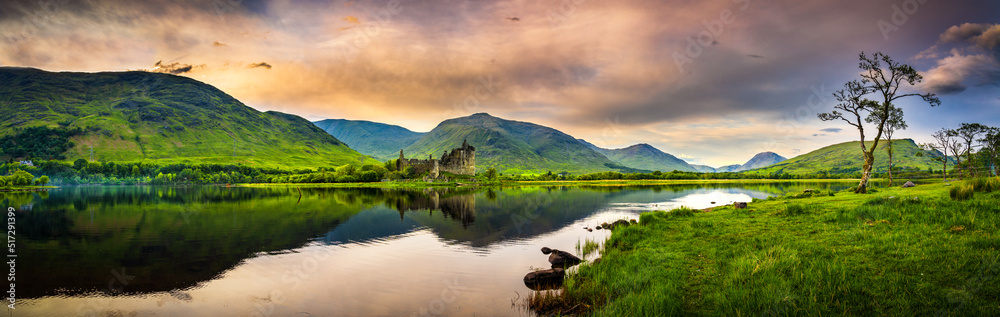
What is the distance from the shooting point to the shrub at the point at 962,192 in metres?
17.4

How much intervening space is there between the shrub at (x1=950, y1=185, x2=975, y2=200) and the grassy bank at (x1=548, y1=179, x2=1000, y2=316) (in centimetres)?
27

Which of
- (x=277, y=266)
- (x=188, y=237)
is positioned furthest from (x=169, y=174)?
(x=277, y=266)

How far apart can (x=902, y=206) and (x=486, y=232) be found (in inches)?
987

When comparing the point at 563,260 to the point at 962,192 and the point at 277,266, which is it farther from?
the point at 962,192

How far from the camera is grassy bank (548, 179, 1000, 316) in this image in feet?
Result: 27.4

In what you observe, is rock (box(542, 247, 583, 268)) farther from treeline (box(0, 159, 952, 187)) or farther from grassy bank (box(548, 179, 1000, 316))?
treeline (box(0, 159, 952, 187))

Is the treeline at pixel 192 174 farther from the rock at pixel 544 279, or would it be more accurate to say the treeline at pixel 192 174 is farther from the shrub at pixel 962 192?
the shrub at pixel 962 192

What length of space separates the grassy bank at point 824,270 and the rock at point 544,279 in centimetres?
100

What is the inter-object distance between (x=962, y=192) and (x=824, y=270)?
1458cm

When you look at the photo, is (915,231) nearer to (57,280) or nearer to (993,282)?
(993,282)

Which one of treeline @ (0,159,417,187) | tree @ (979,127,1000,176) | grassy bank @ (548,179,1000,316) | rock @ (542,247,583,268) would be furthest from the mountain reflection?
treeline @ (0,159,417,187)

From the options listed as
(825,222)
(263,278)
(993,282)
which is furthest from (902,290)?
(263,278)

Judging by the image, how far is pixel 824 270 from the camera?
1033 cm

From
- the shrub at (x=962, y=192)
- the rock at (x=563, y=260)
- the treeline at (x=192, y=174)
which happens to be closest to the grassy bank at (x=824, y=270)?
the shrub at (x=962, y=192)
